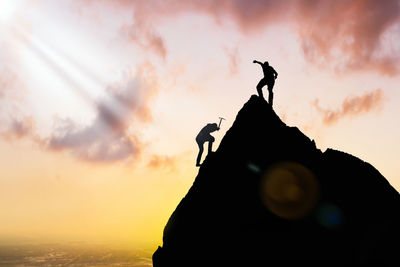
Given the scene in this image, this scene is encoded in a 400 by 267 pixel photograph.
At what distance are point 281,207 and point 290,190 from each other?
3.66 feet

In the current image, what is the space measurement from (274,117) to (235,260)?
7.52m

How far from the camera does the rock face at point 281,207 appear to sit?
451 inches

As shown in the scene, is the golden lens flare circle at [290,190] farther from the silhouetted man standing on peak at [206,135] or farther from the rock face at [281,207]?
the silhouetted man standing on peak at [206,135]

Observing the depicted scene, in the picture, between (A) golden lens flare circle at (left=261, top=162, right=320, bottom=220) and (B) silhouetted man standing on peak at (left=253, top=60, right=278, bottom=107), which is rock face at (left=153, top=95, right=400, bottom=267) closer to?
(A) golden lens flare circle at (left=261, top=162, right=320, bottom=220)

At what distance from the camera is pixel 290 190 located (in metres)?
13.1

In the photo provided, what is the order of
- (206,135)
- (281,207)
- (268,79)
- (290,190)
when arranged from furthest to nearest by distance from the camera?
(206,135) < (268,79) < (290,190) < (281,207)

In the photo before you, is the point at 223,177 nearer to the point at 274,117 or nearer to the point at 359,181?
the point at 274,117

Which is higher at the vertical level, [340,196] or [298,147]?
[298,147]

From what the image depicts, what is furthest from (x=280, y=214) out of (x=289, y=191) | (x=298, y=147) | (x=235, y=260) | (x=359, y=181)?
(x=359, y=181)

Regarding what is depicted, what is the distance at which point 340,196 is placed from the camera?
503 inches

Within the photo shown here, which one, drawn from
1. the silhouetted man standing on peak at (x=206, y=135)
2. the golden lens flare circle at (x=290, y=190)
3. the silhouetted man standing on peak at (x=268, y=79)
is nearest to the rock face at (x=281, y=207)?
the golden lens flare circle at (x=290, y=190)

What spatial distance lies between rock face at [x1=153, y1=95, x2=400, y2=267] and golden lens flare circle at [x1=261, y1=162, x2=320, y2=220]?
4 centimetres

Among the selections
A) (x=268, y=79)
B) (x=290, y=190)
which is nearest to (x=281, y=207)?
(x=290, y=190)

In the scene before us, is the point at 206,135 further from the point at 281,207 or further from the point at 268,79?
the point at 281,207
